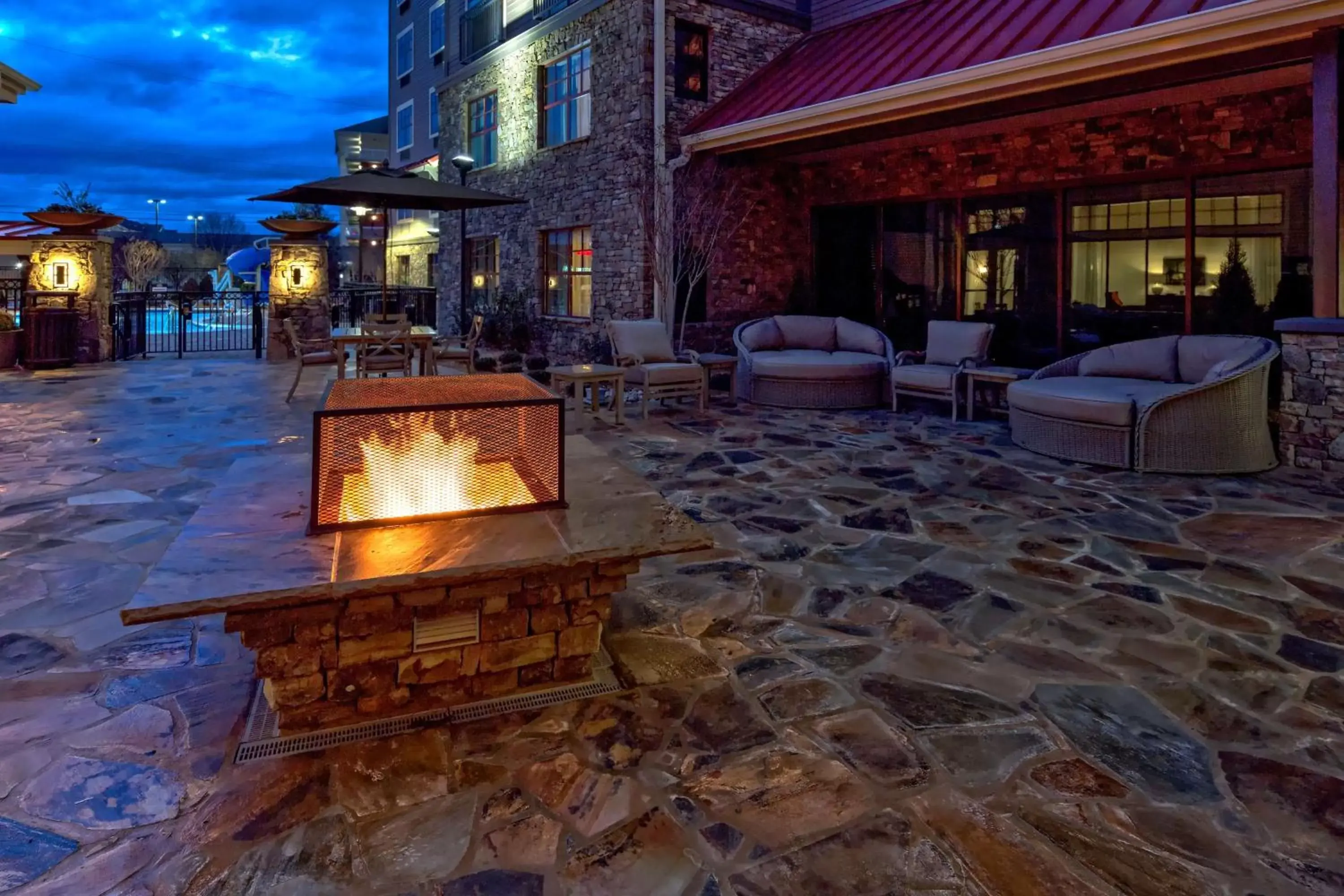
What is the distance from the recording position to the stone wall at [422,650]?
7.32ft

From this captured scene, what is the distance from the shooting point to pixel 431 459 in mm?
2623

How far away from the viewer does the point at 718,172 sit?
9.86 m

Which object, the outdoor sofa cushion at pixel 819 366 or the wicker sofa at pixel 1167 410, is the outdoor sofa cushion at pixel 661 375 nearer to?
the outdoor sofa cushion at pixel 819 366

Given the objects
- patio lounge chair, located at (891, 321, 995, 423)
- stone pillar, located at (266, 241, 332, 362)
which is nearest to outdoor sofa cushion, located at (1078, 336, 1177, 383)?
patio lounge chair, located at (891, 321, 995, 423)

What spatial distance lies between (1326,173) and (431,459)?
586 centimetres

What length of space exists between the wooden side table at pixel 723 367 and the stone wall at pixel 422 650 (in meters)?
5.75

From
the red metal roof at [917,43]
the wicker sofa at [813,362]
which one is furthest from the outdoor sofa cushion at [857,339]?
the red metal roof at [917,43]

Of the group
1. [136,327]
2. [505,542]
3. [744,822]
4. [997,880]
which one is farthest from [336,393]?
[136,327]

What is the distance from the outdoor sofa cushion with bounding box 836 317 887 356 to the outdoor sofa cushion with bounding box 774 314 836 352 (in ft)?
0.21

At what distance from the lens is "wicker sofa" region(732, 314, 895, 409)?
819cm

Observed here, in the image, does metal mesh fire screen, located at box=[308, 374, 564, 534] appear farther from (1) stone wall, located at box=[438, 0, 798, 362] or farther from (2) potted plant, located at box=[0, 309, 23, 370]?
(2) potted plant, located at box=[0, 309, 23, 370]

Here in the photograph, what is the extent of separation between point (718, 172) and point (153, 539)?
25.0ft

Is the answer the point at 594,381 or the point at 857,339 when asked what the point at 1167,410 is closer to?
the point at 857,339

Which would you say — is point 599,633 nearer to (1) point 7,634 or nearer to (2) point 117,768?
(2) point 117,768
